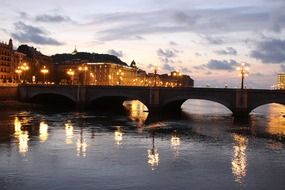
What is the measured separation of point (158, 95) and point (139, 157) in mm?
55620

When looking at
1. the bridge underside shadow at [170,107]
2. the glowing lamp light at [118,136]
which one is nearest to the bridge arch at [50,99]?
the bridge underside shadow at [170,107]

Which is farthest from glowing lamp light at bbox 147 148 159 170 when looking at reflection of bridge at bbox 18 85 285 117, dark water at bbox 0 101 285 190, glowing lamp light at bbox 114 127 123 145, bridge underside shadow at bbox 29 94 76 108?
bridge underside shadow at bbox 29 94 76 108

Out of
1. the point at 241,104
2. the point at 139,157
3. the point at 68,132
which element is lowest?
the point at 139,157

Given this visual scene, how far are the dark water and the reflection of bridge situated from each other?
19191 millimetres

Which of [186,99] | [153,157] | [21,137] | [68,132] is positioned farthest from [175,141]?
[186,99]

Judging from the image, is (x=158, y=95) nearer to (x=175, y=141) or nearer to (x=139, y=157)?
(x=175, y=141)

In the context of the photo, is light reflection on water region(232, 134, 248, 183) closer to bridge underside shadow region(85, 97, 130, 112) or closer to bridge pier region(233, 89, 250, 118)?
bridge pier region(233, 89, 250, 118)

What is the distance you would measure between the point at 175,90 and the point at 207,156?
52.4m

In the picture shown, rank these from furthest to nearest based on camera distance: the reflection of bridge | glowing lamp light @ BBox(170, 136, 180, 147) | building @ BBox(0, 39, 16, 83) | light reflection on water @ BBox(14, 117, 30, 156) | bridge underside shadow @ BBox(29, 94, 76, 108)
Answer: building @ BBox(0, 39, 16, 83), bridge underside shadow @ BBox(29, 94, 76, 108), the reflection of bridge, glowing lamp light @ BBox(170, 136, 180, 147), light reflection on water @ BBox(14, 117, 30, 156)

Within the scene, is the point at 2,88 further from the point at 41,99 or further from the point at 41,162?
the point at 41,162

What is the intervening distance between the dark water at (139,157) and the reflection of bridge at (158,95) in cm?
1919

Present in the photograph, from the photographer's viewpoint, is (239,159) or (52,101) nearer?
(239,159)

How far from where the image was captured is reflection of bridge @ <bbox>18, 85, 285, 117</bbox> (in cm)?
8738

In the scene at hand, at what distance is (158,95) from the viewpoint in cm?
9806
